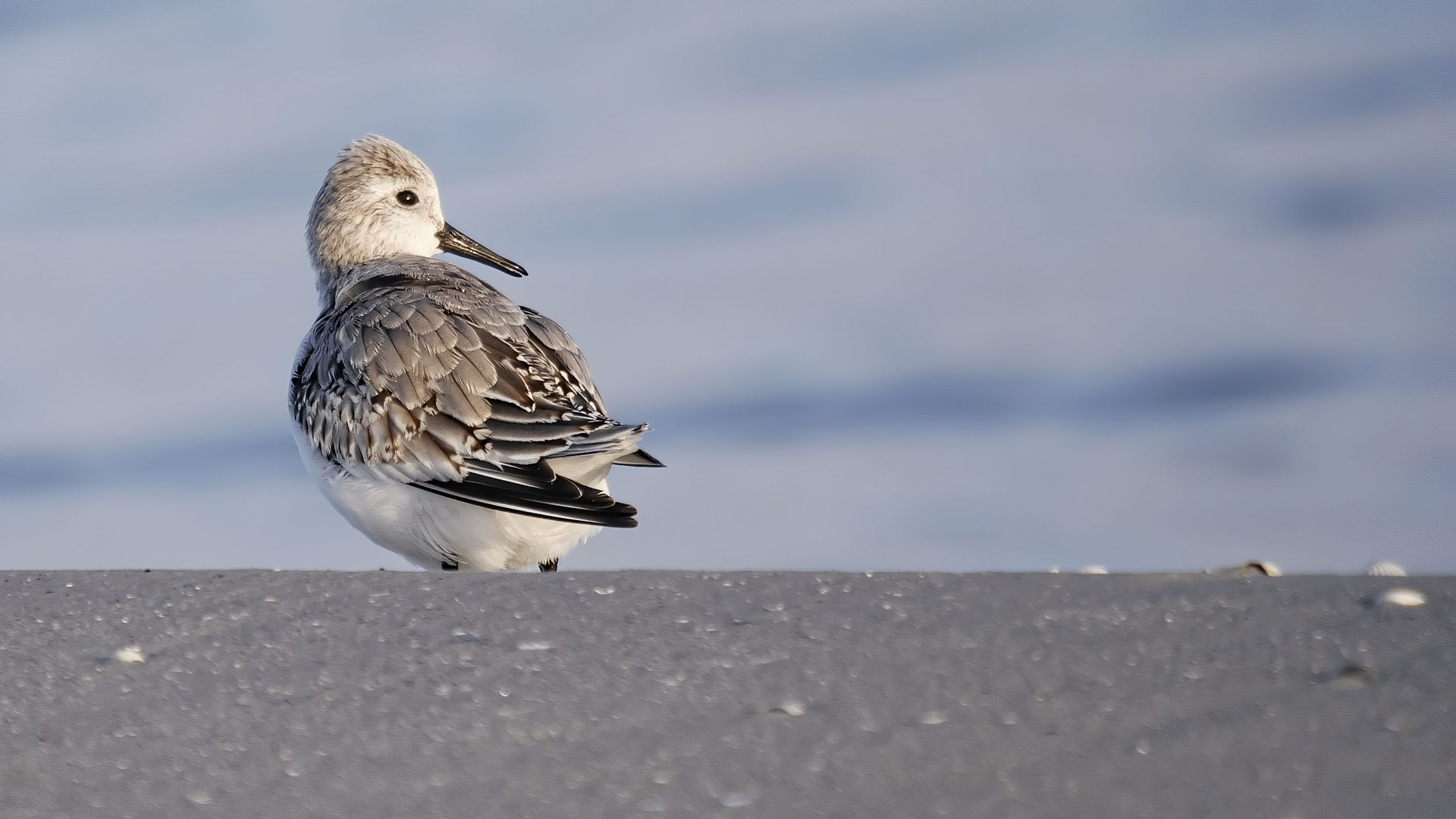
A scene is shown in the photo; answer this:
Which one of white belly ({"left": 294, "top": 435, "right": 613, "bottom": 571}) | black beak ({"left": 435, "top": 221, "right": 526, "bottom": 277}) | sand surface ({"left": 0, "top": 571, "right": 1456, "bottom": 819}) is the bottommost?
sand surface ({"left": 0, "top": 571, "right": 1456, "bottom": 819})

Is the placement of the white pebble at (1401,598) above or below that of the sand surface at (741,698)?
above

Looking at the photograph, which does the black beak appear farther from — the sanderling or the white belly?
the white belly

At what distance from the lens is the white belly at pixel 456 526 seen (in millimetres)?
5426

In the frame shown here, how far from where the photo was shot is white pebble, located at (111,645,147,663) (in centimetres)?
325

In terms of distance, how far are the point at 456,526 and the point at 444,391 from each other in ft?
1.65

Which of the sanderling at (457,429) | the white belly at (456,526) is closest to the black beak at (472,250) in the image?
the sanderling at (457,429)

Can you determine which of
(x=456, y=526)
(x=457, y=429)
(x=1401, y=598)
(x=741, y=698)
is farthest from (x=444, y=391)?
(x=1401, y=598)

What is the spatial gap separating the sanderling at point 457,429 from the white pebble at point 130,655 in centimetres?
196

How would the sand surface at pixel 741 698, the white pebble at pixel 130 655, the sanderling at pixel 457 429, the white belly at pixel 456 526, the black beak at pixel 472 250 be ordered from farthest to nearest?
the black beak at pixel 472 250 → the white belly at pixel 456 526 → the sanderling at pixel 457 429 → the white pebble at pixel 130 655 → the sand surface at pixel 741 698

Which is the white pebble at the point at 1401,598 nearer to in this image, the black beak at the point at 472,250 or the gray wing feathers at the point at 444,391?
the gray wing feathers at the point at 444,391

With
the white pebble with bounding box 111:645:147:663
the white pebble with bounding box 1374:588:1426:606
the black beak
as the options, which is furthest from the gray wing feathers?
the white pebble with bounding box 1374:588:1426:606

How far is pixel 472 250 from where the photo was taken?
7816mm

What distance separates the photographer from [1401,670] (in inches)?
113

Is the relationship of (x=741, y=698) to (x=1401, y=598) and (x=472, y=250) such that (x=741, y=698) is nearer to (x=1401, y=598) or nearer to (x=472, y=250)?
(x=1401, y=598)
